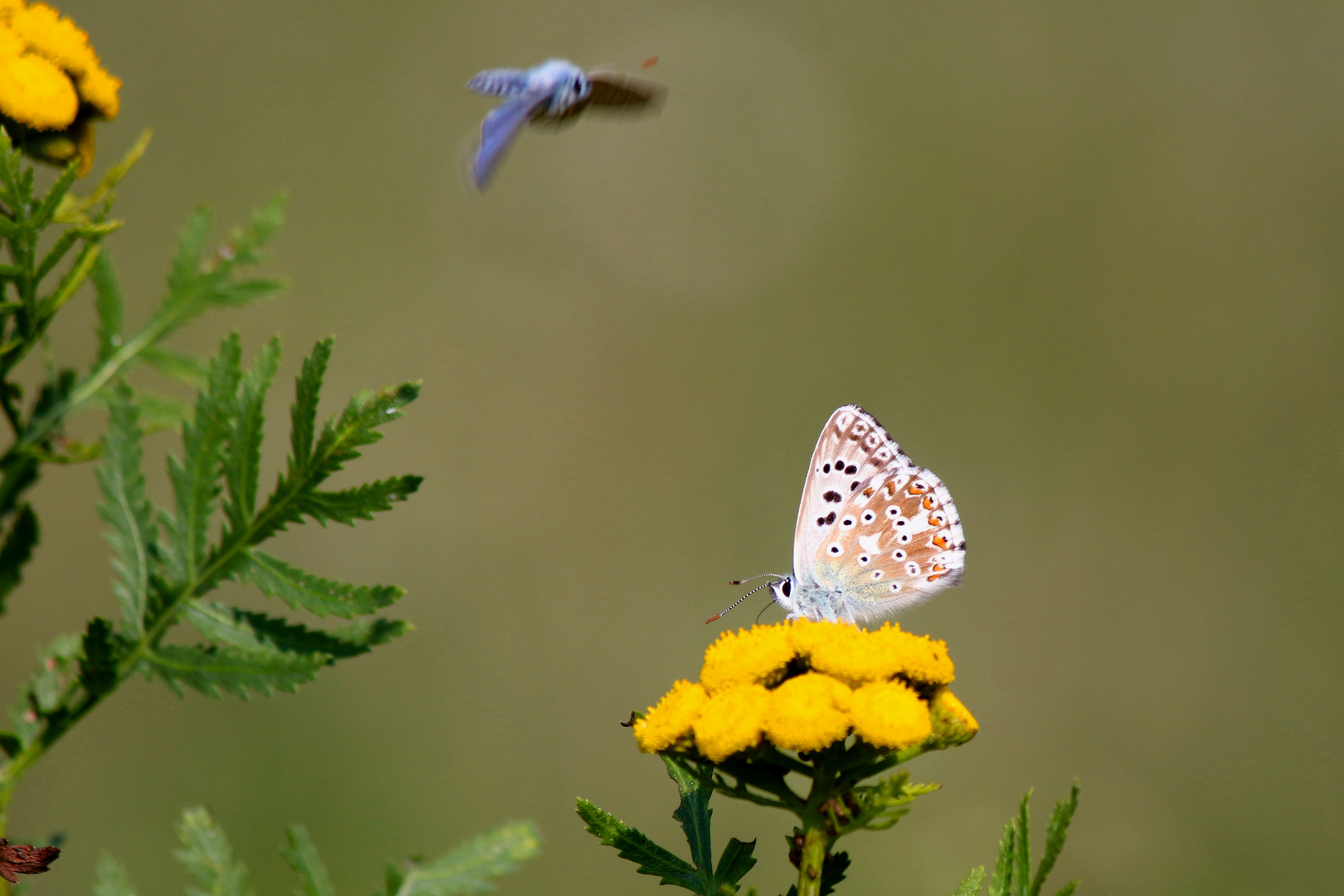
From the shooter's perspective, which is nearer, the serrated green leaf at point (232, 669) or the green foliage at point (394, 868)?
→ the green foliage at point (394, 868)

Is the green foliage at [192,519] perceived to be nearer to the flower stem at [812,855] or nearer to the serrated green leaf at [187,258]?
the serrated green leaf at [187,258]

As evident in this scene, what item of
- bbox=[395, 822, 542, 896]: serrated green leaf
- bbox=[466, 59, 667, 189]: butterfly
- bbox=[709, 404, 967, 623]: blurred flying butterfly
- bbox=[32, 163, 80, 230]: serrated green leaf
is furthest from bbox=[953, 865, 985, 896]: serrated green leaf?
bbox=[32, 163, 80, 230]: serrated green leaf

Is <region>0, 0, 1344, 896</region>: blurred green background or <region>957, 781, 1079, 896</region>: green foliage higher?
<region>0, 0, 1344, 896</region>: blurred green background

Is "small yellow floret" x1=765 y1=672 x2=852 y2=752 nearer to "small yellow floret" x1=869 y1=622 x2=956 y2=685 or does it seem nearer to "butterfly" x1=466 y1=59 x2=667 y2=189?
"small yellow floret" x1=869 y1=622 x2=956 y2=685

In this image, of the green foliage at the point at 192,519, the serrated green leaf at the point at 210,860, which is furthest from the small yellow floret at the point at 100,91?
the serrated green leaf at the point at 210,860

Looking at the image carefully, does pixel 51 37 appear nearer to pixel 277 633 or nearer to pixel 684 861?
pixel 277 633

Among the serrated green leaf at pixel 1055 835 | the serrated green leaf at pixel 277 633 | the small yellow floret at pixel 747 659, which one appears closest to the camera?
the serrated green leaf at pixel 1055 835
